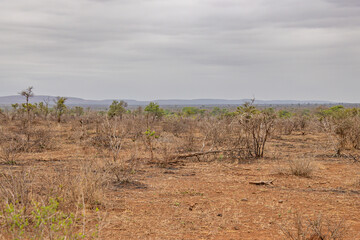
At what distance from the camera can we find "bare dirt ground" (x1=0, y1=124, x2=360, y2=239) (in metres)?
5.94

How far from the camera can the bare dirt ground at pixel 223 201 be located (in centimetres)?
594

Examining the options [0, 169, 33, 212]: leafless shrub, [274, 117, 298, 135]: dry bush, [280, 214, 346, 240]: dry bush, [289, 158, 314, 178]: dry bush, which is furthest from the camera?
[274, 117, 298, 135]: dry bush

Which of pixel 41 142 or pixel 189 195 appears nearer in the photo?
pixel 189 195

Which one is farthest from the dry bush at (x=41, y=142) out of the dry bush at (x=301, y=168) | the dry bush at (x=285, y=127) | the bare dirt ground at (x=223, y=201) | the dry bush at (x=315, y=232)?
the dry bush at (x=285, y=127)

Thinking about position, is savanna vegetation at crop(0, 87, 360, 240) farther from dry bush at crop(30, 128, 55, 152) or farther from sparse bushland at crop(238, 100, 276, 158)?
dry bush at crop(30, 128, 55, 152)

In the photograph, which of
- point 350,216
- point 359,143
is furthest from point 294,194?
point 359,143

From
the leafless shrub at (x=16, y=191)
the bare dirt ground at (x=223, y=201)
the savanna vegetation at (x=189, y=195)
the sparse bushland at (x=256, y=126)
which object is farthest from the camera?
the sparse bushland at (x=256, y=126)

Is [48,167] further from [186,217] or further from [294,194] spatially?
[294,194]

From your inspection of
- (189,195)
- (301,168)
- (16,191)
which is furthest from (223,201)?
(16,191)

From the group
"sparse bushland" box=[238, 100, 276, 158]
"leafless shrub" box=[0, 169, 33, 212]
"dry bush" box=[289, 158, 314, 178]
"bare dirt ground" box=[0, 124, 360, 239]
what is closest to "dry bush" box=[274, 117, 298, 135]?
"sparse bushland" box=[238, 100, 276, 158]

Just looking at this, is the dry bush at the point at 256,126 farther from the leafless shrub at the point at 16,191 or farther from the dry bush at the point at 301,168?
Result: the leafless shrub at the point at 16,191

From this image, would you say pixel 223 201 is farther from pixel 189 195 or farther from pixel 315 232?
pixel 315 232

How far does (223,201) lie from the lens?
7.67 meters

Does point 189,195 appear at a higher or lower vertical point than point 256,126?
lower
